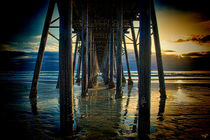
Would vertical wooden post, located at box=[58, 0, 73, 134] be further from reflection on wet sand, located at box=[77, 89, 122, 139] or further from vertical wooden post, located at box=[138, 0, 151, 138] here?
vertical wooden post, located at box=[138, 0, 151, 138]

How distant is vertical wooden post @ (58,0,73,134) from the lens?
8.81 feet

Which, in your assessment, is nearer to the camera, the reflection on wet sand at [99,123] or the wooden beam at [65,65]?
the wooden beam at [65,65]

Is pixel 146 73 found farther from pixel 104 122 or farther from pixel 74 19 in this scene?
pixel 74 19

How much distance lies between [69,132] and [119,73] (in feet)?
12.8

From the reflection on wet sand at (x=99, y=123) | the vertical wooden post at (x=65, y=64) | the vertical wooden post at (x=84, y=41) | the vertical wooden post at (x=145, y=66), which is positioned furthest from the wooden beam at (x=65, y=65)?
the vertical wooden post at (x=84, y=41)

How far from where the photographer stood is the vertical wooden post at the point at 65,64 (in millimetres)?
2686

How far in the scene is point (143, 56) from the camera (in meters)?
2.81

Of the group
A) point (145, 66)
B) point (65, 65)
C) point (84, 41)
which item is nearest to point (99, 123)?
point (65, 65)

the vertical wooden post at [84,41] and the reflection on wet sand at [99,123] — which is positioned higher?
the vertical wooden post at [84,41]

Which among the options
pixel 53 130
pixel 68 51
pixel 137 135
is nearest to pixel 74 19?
pixel 68 51

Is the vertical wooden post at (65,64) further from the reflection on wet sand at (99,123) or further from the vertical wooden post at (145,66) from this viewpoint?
the vertical wooden post at (145,66)

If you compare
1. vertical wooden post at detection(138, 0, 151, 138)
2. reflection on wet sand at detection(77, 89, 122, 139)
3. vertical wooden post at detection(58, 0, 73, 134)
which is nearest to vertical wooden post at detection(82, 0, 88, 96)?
reflection on wet sand at detection(77, 89, 122, 139)

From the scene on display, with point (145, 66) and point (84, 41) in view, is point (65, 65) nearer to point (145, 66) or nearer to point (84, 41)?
point (145, 66)

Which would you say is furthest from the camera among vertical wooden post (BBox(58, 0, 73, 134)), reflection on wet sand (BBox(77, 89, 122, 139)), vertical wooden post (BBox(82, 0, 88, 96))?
vertical wooden post (BBox(82, 0, 88, 96))
